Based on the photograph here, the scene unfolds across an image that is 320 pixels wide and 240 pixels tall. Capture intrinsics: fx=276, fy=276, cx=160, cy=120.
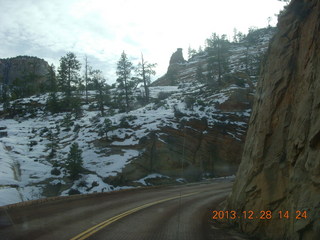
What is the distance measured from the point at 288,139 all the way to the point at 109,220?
608 centimetres

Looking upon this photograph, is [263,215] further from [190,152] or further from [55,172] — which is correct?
[190,152]

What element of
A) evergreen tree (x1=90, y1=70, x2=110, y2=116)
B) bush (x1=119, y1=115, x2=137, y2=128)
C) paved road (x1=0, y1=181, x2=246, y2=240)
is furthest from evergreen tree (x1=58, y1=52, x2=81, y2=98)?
paved road (x1=0, y1=181, x2=246, y2=240)

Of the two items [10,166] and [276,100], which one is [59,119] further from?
[276,100]

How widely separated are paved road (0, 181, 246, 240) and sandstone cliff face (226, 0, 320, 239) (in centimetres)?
153

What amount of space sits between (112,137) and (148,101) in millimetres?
20343

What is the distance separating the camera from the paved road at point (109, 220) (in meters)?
7.33

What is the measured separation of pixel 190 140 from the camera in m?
29.3

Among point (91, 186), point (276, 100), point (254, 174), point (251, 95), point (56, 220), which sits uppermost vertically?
point (251, 95)

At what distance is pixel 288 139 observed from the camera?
23.7 feet

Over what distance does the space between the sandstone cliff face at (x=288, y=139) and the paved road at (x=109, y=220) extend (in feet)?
5.01

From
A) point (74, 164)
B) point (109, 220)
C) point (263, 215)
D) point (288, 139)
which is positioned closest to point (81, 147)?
point (74, 164)

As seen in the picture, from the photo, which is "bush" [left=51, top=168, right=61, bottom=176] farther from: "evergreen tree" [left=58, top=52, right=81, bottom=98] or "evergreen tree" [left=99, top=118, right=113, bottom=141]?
"evergreen tree" [left=58, top=52, right=81, bottom=98]

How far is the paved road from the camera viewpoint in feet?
24.1

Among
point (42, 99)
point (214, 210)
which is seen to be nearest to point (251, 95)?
point (214, 210)
